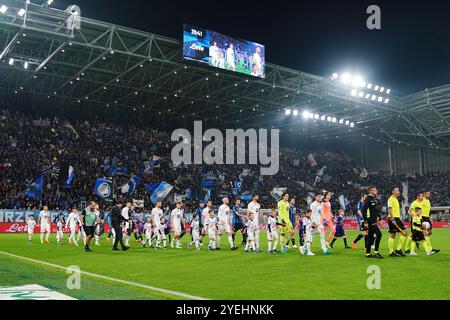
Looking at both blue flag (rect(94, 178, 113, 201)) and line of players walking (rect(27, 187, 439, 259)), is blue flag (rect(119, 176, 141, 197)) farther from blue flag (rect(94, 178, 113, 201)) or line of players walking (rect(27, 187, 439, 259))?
line of players walking (rect(27, 187, 439, 259))

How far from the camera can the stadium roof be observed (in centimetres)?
3275

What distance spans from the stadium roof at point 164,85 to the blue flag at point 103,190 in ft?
31.7

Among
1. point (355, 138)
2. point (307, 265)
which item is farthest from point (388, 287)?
point (355, 138)

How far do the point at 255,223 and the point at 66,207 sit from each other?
24397 mm

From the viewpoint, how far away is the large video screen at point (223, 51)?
3394 centimetres

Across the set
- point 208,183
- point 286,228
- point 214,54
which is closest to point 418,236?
point 286,228

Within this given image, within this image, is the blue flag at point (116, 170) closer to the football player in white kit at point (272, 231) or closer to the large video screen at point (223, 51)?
the large video screen at point (223, 51)

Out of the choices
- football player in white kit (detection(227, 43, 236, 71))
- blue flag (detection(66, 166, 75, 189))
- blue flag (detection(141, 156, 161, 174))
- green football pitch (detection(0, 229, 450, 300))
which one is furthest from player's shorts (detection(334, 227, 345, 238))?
blue flag (detection(141, 156, 161, 174))

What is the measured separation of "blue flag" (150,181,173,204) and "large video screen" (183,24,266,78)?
13.1 meters

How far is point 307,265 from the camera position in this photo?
1268cm

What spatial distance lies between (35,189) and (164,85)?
53.5 ft

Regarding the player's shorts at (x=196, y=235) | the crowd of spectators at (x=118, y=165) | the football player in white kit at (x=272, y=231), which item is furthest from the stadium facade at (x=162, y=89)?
the football player in white kit at (x=272, y=231)
